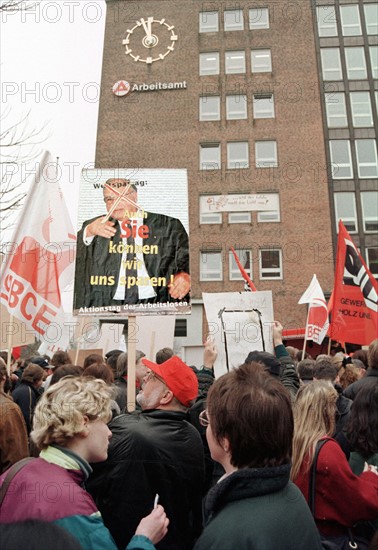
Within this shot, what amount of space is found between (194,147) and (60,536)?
103 feet

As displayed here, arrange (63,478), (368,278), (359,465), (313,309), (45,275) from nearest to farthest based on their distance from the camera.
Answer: (63,478), (359,465), (45,275), (368,278), (313,309)

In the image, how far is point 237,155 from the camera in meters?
31.1

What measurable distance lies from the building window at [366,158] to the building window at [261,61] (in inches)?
288

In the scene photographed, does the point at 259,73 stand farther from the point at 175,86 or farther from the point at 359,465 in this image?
the point at 359,465

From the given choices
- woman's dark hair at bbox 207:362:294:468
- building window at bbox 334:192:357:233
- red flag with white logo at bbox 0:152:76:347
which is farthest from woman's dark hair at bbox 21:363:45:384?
building window at bbox 334:192:357:233

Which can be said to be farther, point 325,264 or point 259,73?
point 259,73

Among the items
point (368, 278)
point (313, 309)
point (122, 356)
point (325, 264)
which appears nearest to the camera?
point (122, 356)

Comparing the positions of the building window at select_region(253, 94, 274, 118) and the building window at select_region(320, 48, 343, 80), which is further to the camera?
the building window at select_region(320, 48, 343, 80)

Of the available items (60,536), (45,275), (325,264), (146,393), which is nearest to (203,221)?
(325,264)

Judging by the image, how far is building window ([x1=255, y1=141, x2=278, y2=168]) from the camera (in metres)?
30.6

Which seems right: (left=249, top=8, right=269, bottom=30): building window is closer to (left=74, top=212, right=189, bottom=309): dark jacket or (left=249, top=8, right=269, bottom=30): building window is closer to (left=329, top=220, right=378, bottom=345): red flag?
(left=329, top=220, right=378, bottom=345): red flag

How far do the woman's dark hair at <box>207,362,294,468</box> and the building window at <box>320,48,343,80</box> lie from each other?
110ft

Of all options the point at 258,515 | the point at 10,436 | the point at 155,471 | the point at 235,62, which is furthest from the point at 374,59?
the point at 258,515

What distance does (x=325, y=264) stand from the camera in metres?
28.5
